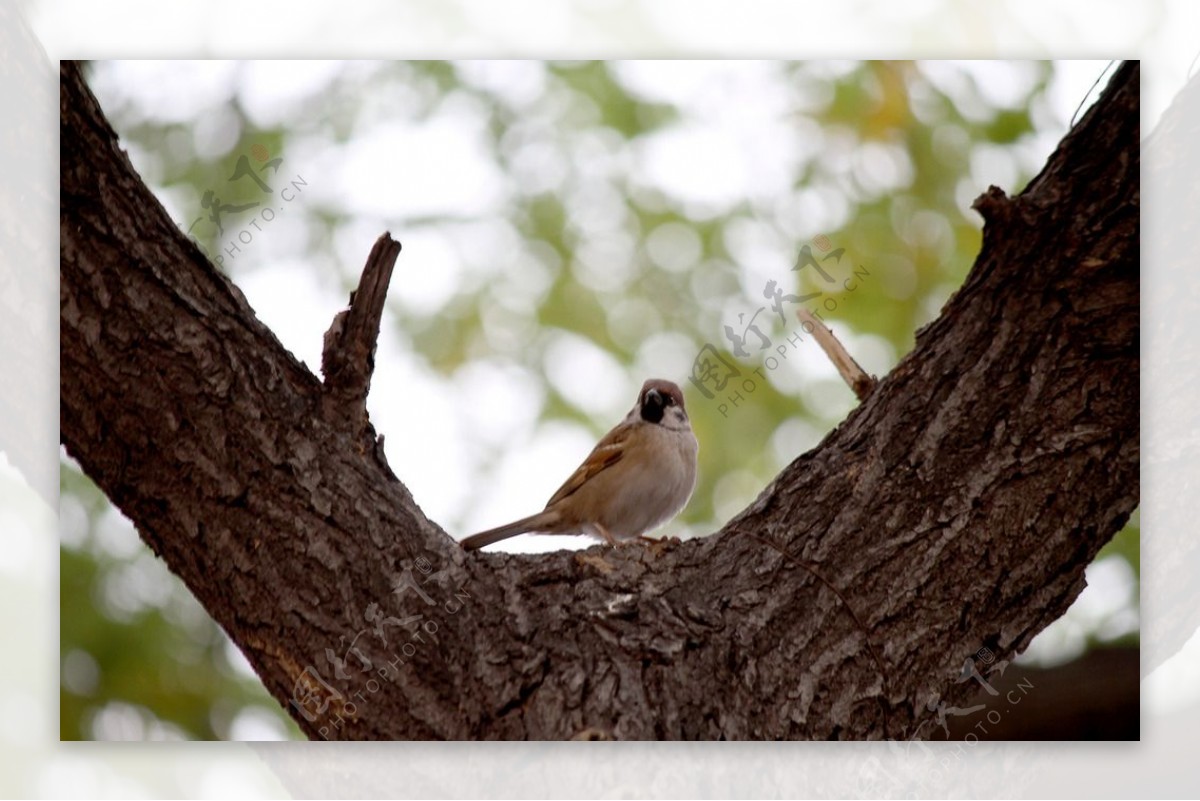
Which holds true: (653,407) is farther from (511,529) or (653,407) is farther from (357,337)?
(357,337)

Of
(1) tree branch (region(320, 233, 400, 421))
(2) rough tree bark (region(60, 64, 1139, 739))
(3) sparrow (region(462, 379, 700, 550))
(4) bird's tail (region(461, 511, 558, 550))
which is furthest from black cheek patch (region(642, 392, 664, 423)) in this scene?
(1) tree branch (region(320, 233, 400, 421))

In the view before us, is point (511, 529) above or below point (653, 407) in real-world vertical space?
below

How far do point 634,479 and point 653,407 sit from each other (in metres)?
0.25

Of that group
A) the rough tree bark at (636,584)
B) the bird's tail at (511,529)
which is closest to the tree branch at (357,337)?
the rough tree bark at (636,584)

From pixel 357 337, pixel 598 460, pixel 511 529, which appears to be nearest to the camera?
pixel 357 337

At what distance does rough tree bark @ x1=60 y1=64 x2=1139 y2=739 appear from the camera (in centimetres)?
262

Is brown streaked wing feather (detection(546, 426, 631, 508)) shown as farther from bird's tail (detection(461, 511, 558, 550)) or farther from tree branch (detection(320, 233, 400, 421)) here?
tree branch (detection(320, 233, 400, 421))

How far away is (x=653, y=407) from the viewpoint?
3266 mm

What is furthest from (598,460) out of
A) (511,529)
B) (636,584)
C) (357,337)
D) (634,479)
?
(357,337)

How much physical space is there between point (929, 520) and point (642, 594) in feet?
2.29

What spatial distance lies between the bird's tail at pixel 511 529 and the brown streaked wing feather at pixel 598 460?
44 millimetres

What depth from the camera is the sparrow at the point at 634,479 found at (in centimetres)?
326

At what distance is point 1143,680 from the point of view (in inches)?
121

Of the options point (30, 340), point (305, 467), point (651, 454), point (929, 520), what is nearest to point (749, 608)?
point (929, 520)
